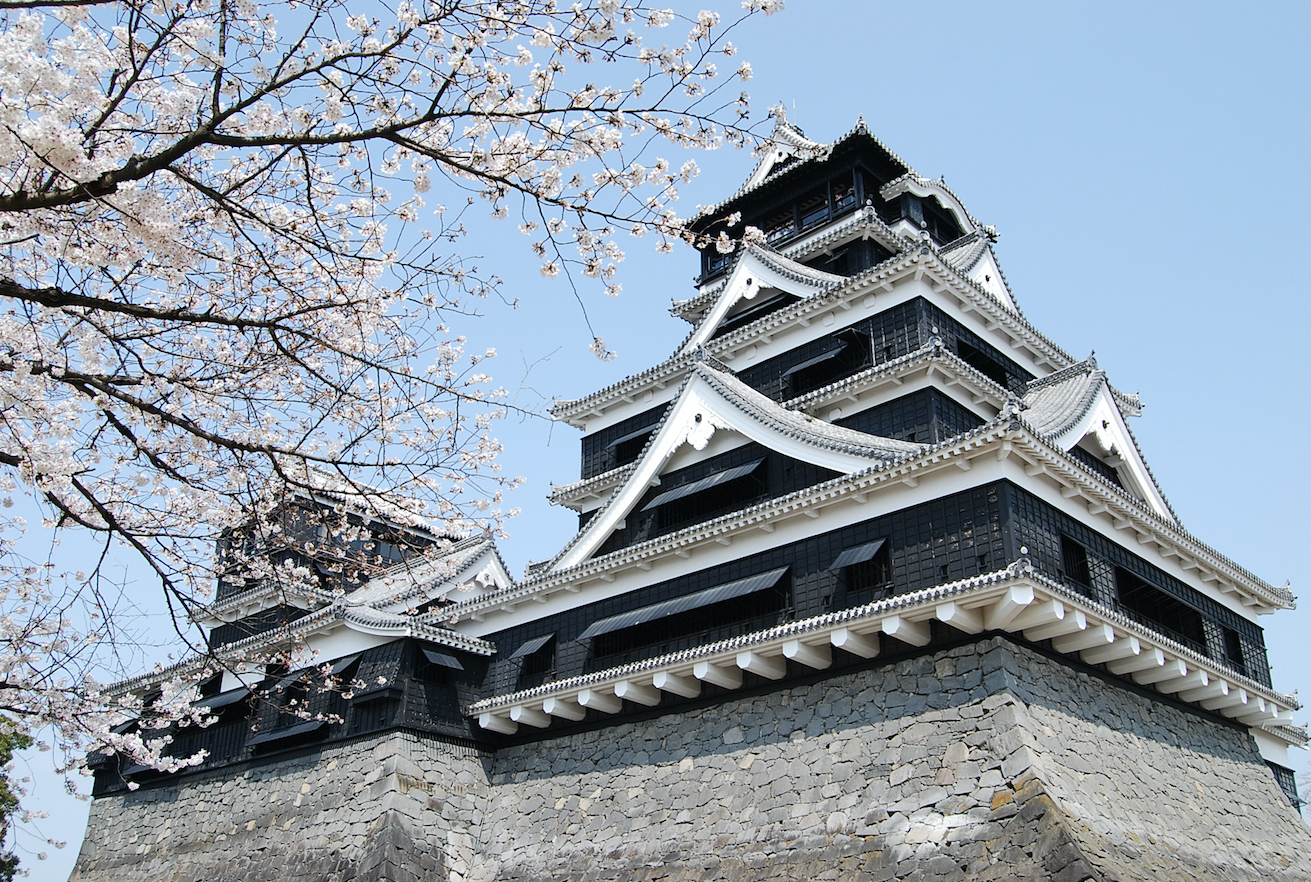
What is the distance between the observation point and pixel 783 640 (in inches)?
564

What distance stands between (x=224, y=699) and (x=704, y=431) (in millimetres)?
11905

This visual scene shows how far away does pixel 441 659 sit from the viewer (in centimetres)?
1862

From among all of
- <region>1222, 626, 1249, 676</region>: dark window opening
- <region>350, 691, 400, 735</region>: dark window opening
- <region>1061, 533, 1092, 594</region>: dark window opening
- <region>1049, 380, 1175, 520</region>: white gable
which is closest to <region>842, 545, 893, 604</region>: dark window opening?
<region>1061, 533, 1092, 594</region>: dark window opening

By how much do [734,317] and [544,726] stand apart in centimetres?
1065

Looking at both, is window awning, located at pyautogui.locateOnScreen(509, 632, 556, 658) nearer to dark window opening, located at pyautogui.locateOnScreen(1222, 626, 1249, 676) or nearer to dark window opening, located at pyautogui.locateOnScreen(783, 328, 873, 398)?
dark window opening, located at pyautogui.locateOnScreen(783, 328, 873, 398)

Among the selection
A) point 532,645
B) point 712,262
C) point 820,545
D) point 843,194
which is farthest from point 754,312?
point 532,645

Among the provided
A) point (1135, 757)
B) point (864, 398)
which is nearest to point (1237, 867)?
point (1135, 757)

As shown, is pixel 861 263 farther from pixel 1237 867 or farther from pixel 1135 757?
pixel 1237 867

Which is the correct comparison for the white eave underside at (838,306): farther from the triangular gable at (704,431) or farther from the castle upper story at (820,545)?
the triangular gable at (704,431)

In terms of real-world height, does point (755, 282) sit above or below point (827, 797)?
above

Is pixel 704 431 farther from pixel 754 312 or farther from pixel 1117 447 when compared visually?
pixel 1117 447

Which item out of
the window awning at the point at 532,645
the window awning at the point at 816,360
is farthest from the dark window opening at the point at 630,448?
the window awning at the point at 532,645

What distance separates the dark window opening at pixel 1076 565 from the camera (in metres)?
14.7

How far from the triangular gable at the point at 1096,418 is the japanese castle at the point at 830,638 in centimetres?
7
